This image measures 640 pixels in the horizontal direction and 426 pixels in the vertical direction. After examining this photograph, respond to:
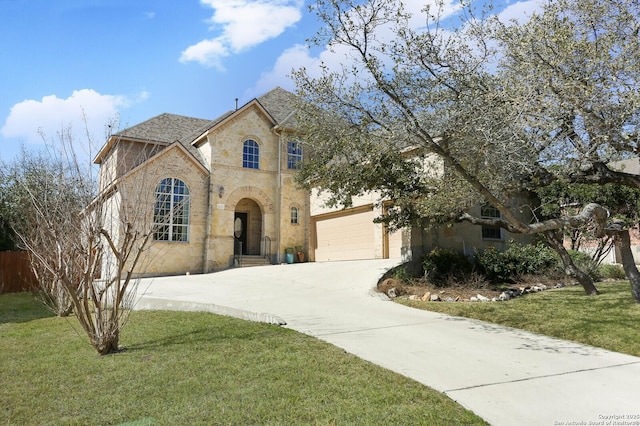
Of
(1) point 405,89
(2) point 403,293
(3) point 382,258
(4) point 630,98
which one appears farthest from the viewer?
(3) point 382,258

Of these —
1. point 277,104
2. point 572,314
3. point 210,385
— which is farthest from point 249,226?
point 210,385

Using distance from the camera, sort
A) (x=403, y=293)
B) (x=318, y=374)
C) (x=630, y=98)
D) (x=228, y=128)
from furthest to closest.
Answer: (x=228, y=128) < (x=403, y=293) < (x=630, y=98) < (x=318, y=374)

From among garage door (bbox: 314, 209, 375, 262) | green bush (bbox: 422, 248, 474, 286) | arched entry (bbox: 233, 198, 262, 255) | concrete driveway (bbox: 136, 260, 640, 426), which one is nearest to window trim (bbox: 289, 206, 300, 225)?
garage door (bbox: 314, 209, 375, 262)

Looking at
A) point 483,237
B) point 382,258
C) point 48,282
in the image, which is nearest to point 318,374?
point 48,282

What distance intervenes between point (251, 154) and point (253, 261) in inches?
217

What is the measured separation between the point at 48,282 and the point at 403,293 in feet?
30.9

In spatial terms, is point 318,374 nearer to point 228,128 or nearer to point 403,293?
point 403,293

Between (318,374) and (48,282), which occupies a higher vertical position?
(48,282)

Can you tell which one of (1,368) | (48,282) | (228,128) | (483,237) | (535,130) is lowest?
(1,368)

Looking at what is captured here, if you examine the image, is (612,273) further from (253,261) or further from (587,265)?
(253,261)

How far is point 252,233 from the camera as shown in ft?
77.3

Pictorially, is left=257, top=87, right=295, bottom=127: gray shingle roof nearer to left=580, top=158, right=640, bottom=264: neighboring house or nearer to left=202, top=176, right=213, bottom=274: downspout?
left=202, top=176, right=213, bottom=274: downspout

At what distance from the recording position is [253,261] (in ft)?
72.4

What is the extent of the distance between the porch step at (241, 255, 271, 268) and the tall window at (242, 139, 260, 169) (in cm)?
463
